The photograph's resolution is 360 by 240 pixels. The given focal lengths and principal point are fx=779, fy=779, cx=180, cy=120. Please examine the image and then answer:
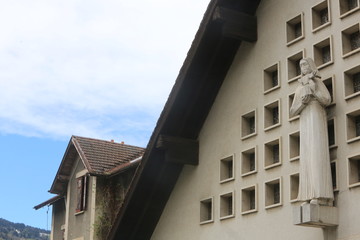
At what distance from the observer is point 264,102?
1777cm

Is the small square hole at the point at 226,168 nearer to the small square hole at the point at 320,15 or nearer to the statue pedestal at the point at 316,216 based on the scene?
the small square hole at the point at 320,15

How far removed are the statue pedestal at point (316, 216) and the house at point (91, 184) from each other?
986 centimetres

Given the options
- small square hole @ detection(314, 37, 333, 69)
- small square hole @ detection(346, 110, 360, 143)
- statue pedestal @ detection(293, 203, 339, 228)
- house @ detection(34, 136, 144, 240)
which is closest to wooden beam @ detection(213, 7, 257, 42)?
small square hole @ detection(314, 37, 333, 69)

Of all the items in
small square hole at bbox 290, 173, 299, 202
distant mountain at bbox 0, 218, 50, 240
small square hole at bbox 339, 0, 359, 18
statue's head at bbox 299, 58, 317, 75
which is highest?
distant mountain at bbox 0, 218, 50, 240

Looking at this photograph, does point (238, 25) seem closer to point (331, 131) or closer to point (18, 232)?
point (331, 131)

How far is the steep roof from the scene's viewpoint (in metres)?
26.4

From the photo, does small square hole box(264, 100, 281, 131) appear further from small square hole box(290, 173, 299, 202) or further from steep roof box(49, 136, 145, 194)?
steep roof box(49, 136, 145, 194)

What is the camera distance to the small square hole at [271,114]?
17406 mm

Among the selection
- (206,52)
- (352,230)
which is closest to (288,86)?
(206,52)

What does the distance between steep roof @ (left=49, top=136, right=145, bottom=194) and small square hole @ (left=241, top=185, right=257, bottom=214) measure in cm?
825

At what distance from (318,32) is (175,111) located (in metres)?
4.63

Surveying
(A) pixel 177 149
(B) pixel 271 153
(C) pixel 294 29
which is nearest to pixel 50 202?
(A) pixel 177 149

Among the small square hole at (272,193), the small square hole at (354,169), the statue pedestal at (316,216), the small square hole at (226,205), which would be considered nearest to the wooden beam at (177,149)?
the small square hole at (226,205)

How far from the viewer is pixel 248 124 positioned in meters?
18.5
